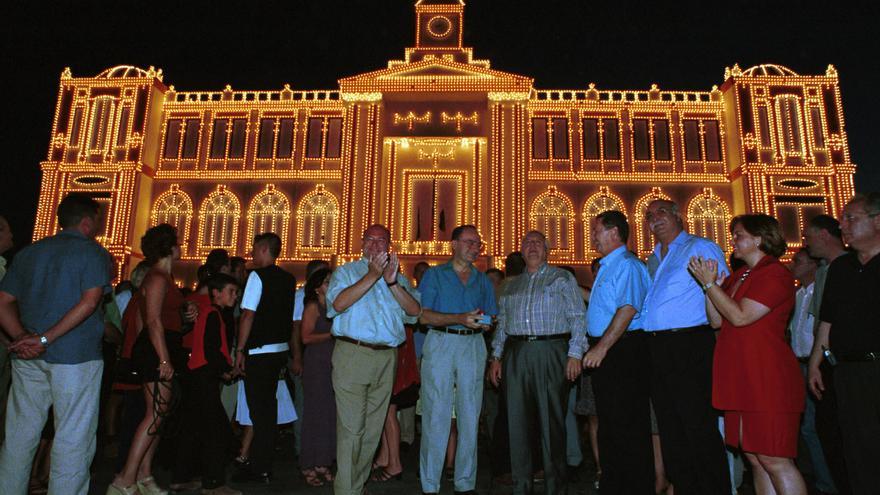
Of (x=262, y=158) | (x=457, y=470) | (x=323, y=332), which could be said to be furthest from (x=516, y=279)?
(x=262, y=158)

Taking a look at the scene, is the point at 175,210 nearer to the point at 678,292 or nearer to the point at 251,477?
the point at 251,477

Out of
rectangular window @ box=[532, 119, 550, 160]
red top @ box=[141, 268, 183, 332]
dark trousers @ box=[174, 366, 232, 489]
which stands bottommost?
dark trousers @ box=[174, 366, 232, 489]

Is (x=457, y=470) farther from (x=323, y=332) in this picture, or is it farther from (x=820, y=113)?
(x=820, y=113)

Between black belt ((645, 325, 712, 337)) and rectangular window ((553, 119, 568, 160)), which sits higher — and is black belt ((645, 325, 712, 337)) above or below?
below

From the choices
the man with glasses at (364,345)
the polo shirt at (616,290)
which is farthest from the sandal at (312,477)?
the polo shirt at (616,290)

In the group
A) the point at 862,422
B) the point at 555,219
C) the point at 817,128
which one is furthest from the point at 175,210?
the point at 817,128

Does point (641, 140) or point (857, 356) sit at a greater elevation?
point (641, 140)

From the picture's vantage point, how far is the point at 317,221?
77.8 ft

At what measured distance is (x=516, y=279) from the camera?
211 inches

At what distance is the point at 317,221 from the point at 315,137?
3540mm

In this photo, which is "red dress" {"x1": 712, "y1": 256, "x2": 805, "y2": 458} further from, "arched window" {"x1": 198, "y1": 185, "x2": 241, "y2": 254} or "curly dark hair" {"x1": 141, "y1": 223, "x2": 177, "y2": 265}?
"arched window" {"x1": 198, "y1": 185, "x2": 241, "y2": 254}

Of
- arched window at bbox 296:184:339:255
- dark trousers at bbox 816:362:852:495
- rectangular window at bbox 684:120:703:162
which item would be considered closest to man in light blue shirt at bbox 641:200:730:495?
dark trousers at bbox 816:362:852:495

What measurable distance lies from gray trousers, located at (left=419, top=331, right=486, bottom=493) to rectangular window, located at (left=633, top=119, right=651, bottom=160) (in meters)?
20.8

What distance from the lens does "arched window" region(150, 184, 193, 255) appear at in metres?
23.7
